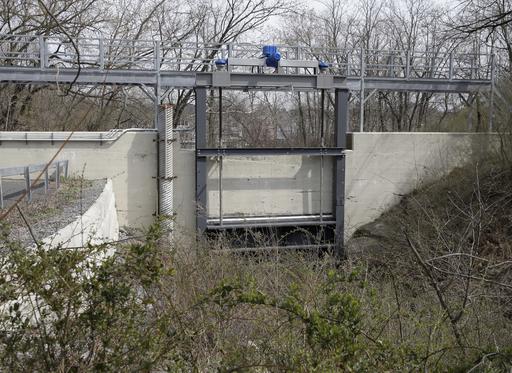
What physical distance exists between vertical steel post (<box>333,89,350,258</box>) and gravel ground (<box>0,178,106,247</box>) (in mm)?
7443

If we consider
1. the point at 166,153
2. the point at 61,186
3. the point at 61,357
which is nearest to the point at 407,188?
the point at 166,153

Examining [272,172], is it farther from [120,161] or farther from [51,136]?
[51,136]

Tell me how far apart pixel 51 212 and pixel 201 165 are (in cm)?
736

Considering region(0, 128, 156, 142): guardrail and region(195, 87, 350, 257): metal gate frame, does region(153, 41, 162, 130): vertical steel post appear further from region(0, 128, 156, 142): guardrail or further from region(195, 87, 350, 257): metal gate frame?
region(0, 128, 156, 142): guardrail

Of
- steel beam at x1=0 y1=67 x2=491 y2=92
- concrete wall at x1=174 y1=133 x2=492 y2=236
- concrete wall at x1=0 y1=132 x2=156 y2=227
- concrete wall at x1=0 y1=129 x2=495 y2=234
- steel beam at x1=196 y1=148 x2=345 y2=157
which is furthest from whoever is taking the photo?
concrete wall at x1=174 y1=133 x2=492 y2=236

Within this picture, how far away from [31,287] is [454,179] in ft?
52.9

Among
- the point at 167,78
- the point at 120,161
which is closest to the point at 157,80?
the point at 167,78

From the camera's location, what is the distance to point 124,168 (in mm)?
15148

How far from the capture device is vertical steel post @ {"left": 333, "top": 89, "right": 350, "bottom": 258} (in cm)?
1577

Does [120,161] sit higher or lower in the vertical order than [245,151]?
lower

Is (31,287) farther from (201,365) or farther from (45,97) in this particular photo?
(45,97)

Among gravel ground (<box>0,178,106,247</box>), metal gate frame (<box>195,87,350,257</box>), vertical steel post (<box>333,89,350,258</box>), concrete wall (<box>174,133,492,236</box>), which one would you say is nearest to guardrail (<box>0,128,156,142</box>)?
concrete wall (<box>174,133,492,236</box>)

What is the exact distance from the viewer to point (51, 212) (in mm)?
7816

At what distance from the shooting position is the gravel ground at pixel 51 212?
236 inches
